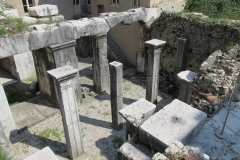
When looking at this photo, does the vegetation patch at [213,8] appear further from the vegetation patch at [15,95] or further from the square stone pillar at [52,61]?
the vegetation patch at [15,95]

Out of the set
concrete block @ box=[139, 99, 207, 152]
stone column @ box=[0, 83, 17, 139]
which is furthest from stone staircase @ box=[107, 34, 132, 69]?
concrete block @ box=[139, 99, 207, 152]

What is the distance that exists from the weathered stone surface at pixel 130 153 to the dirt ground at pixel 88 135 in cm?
312

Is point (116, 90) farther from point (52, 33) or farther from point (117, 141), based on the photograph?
point (52, 33)

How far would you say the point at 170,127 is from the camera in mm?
3271

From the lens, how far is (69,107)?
5.42 m

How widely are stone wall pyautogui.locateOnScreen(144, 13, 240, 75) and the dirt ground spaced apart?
1969mm

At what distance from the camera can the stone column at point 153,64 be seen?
Answer: 7250 millimetres

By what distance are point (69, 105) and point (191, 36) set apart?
253 inches

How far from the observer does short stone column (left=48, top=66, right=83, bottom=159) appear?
16.1 feet

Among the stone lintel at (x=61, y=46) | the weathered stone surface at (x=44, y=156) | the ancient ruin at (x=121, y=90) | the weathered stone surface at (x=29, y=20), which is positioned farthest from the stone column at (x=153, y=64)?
the weathered stone surface at (x=44, y=156)

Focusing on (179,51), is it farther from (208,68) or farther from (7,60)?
(7,60)

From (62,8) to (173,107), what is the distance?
12746 mm

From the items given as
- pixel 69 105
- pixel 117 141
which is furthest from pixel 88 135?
pixel 69 105

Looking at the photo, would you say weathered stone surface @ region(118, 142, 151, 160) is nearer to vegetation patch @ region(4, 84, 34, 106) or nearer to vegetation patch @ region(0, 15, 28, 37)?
vegetation patch @ region(0, 15, 28, 37)
